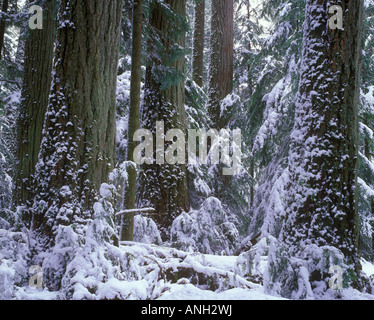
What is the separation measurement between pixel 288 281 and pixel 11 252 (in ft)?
7.61

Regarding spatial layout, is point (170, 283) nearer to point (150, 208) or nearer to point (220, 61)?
point (150, 208)

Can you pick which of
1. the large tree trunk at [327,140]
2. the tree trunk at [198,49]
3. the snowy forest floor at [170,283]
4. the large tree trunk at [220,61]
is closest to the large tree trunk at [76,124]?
the snowy forest floor at [170,283]

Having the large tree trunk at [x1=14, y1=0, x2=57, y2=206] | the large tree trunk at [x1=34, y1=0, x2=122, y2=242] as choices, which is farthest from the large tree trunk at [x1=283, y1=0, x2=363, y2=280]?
the large tree trunk at [x1=14, y1=0, x2=57, y2=206]

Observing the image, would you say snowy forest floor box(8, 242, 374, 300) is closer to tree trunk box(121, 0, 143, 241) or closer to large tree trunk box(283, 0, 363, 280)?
large tree trunk box(283, 0, 363, 280)

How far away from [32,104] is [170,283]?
17.5ft

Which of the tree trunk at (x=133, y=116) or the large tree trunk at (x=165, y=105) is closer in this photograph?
the tree trunk at (x=133, y=116)

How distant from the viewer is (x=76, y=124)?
121 inches

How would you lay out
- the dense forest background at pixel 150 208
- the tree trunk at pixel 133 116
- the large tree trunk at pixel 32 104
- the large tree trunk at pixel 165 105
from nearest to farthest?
1. the dense forest background at pixel 150 208
2. the tree trunk at pixel 133 116
3. the large tree trunk at pixel 165 105
4. the large tree trunk at pixel 32 104

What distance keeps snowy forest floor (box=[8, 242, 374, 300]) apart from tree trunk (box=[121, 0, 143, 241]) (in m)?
0.77

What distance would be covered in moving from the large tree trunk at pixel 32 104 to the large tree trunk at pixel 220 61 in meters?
3.94

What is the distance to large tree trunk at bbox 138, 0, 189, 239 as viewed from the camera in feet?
17.9

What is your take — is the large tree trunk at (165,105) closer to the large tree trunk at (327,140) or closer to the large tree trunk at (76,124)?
the large tree trunk at (76,124)

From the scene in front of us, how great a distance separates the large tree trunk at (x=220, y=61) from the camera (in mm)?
8477
